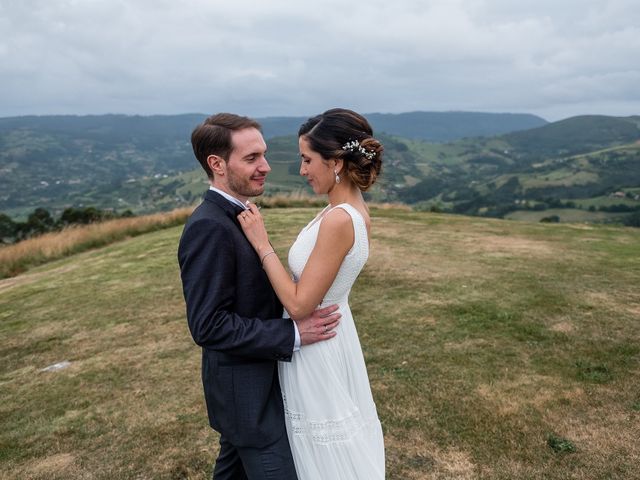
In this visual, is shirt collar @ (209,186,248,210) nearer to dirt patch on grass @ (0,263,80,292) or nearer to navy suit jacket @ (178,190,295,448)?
navy suit jacket @ (178,190,295,448)

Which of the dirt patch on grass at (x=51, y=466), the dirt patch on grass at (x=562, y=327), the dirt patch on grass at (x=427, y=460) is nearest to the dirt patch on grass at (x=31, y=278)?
the dirt patch on grass at (x=51, y=466)

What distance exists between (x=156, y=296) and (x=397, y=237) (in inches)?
324

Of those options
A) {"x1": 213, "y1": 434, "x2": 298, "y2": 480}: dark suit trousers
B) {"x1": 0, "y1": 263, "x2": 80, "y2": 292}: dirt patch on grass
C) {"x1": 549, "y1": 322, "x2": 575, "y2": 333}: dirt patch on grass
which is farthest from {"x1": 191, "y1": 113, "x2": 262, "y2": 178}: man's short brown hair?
{"x1": 0, "y1": 263, "x2": 80, "y2": 292}: dirt patch on grass

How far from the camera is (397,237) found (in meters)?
16.0

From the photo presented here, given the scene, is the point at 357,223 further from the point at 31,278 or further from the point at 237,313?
the point at 31,278

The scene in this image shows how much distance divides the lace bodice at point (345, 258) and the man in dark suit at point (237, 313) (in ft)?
0.47

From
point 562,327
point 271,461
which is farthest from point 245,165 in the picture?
point 562,327

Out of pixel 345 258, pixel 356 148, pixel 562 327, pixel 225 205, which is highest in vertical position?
pixel 356 148

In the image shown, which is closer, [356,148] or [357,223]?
[357,223]

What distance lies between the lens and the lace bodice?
9.39 ft

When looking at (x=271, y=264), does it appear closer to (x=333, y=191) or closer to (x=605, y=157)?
(x=333, y=191)

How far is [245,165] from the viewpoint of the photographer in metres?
2.78

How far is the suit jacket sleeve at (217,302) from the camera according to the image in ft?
8.25

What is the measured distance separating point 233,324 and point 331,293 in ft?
2.23
